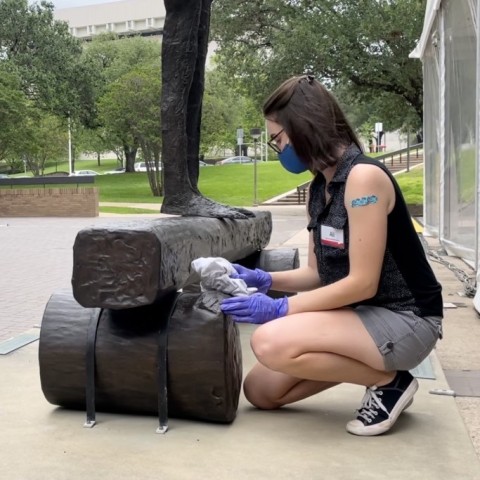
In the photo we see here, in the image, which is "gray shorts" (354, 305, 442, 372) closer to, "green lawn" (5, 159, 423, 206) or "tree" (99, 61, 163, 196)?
"green lawn" (5, 159, 423, 206)

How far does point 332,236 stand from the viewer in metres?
2.61

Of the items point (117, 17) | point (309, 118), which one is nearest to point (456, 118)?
point (309, 118)

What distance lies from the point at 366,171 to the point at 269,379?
99 cm

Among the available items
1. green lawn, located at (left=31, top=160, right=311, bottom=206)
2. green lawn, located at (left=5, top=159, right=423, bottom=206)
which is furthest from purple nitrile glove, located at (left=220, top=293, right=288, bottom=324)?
green lawn, located at (left=31, top=160, right=311, bottom=206)

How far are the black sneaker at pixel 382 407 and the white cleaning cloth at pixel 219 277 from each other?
632 millimetres

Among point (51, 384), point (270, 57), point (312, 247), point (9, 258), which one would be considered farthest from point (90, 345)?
point (270, 57)

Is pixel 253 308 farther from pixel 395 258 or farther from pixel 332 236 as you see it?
pixel 395 258

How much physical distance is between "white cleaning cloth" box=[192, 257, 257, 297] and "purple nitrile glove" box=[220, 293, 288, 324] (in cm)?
8

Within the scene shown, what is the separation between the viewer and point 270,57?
19.2 m

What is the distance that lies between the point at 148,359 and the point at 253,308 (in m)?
0.48

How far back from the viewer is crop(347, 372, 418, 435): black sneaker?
102 inches

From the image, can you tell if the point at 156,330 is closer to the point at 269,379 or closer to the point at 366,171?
the point at 269,379

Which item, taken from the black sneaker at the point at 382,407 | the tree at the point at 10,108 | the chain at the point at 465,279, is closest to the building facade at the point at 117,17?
the tree at the point at 10,108

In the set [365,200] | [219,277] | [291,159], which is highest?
[291,159]
